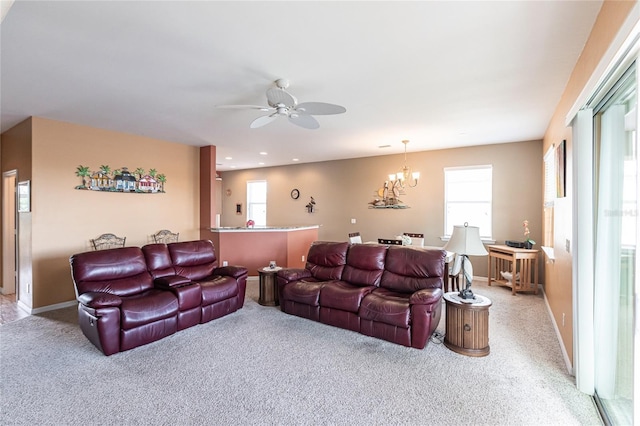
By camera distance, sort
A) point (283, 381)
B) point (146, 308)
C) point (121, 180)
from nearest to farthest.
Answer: point (283, 381) → point (146, 308) → point (121, 180)

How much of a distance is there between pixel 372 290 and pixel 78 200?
467 cm

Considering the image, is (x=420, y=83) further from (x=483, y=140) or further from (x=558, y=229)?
(x=483, y=140)

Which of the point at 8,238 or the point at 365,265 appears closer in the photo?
the point at 365,265

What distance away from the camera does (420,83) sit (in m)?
3.10

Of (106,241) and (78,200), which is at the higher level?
(78,200)

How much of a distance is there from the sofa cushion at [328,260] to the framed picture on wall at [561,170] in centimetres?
261

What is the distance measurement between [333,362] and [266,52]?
111 inches

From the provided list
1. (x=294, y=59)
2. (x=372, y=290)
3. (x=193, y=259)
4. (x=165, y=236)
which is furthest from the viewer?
(x=165, y=236)

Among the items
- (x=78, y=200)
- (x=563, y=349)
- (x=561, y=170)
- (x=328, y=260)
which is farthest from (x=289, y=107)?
(x=78, y=200)

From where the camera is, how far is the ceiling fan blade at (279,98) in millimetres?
2719

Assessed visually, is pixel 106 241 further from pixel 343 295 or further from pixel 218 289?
pixel 343 295

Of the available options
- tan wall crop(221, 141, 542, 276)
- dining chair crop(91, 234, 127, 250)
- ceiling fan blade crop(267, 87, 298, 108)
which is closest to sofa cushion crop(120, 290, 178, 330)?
dining chair crop(91, 234, 127, 250)

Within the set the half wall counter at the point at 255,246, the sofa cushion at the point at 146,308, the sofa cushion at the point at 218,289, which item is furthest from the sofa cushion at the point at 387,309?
the half wall counter at the point at 255,246

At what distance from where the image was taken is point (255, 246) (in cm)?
628
